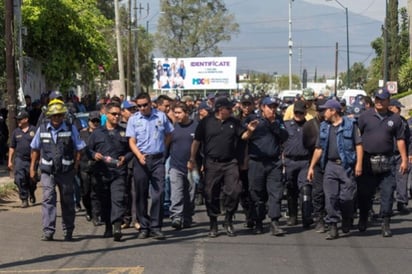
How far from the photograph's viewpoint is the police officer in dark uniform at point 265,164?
10859mm

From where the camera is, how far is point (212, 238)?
34.7 feet

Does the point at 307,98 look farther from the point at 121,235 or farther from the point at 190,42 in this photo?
the point at 190,42

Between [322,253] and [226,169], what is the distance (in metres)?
1.96

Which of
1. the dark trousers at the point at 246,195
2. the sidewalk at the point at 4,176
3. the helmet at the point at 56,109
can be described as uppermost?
the helmet at the point at 56,109

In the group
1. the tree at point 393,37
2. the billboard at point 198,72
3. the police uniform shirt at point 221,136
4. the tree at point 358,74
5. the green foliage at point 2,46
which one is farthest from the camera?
the tree at point 358,74

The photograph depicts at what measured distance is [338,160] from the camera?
34.4 ft

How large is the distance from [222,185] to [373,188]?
2.19 meters

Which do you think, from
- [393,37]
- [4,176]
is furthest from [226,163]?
[393,37]

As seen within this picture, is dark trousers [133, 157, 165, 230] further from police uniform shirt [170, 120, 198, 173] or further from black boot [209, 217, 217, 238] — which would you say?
police uniform shirt [170, 120, 198, 173]

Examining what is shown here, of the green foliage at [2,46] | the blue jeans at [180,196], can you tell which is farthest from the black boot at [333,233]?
Answer: the green foliage at [2,46]

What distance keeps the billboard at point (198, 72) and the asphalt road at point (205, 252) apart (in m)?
43.0

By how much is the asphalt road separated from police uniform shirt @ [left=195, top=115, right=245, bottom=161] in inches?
46.2

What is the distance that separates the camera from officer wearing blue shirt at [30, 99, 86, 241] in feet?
33.8

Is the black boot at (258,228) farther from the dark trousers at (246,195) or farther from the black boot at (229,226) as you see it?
the black boot at (229,226)
